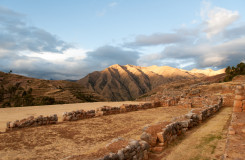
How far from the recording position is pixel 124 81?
136 meters

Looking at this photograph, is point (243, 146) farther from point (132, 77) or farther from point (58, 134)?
point (132, 77)

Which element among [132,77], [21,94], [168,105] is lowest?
[168,105]

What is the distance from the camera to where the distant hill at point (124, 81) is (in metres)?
118

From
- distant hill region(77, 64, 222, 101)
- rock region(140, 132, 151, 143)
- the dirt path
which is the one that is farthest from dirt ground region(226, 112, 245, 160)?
distant hill region(77, 64, 222, 101)

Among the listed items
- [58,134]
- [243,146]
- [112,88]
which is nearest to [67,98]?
[58,134]

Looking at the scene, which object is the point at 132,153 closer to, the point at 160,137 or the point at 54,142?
the point at 160,137

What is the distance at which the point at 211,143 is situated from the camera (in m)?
7.69

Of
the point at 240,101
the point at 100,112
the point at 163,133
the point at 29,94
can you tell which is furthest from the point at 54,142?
the point at 29,94

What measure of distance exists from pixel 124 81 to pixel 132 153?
12982 cm

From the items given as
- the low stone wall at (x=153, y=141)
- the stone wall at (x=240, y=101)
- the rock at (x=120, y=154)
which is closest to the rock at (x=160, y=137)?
the low stone wall at (x=153, y=141)

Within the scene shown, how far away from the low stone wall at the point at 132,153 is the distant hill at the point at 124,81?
335 feet

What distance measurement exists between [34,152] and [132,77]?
139458mm

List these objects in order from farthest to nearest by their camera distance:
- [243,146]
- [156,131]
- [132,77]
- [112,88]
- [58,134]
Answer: [132,77] < [112,88] < [58,134] < [156,131] < [243,146]

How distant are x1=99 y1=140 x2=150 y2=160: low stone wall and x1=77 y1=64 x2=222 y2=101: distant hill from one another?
102 metres
